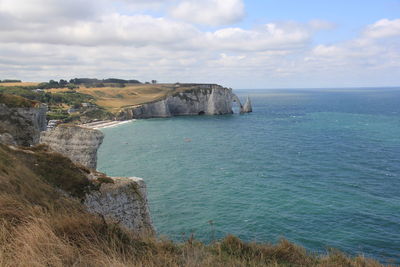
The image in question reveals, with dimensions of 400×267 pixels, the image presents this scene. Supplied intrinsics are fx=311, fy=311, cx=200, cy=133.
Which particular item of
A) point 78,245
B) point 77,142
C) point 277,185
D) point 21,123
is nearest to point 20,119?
point 21,123

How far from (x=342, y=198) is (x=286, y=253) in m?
30.3

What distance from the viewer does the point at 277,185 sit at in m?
46.2

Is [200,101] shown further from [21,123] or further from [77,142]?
[21,123]

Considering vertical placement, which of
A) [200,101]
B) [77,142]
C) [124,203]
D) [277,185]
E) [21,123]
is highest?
[200,101]

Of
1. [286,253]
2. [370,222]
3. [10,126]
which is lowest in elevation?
[370,222]

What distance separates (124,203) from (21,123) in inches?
687

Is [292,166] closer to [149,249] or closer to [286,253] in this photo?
[286,253]

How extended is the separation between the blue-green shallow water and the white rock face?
24.2ft

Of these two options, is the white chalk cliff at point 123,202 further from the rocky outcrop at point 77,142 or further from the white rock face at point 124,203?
the rocky outcrop at point 77,142

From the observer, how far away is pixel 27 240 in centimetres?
767

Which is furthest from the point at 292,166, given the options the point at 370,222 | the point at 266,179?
the point at 370,222

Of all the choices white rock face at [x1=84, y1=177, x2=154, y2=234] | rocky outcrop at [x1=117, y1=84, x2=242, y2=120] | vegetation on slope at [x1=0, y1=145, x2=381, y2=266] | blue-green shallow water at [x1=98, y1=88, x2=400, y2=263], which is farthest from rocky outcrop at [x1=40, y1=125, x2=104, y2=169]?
rocky outcrop at [x1=117, y1=84, x2=242, y2=120]

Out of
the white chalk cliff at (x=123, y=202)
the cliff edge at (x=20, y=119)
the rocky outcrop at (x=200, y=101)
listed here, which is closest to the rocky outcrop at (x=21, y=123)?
the cliff edge at (x=20, y=119)

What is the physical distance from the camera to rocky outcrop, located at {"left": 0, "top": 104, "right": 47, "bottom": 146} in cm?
3111
